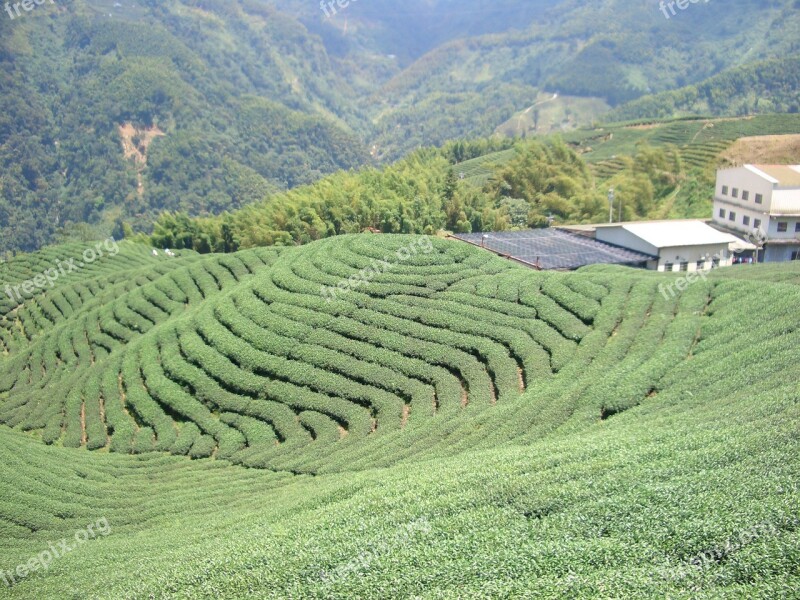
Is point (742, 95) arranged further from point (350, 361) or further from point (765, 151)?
point (350, 361)

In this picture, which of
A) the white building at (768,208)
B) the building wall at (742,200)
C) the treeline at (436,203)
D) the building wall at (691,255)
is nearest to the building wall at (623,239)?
the building wall at (691,255)

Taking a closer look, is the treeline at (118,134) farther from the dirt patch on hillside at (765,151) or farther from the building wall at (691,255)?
the building wall at (691,255)

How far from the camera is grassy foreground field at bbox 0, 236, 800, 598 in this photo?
1237cm

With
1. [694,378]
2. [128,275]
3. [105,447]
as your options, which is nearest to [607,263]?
[694,378]

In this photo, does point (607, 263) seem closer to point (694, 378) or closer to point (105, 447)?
point (694, 378)

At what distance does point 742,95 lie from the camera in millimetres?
115062

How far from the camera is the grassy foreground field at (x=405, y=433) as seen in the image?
1237cm

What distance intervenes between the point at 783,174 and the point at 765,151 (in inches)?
1060

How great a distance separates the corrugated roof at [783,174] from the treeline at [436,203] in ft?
47.8

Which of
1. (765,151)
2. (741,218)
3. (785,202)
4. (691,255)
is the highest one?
(765,151)

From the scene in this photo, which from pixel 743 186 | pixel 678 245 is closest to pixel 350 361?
pixel 678 245

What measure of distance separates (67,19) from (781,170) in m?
174

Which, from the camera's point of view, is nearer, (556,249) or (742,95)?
(556,249)

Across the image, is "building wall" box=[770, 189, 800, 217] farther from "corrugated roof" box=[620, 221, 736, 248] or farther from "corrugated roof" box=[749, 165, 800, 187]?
"corrugated roof" box=[620, 221, 736, 248]
